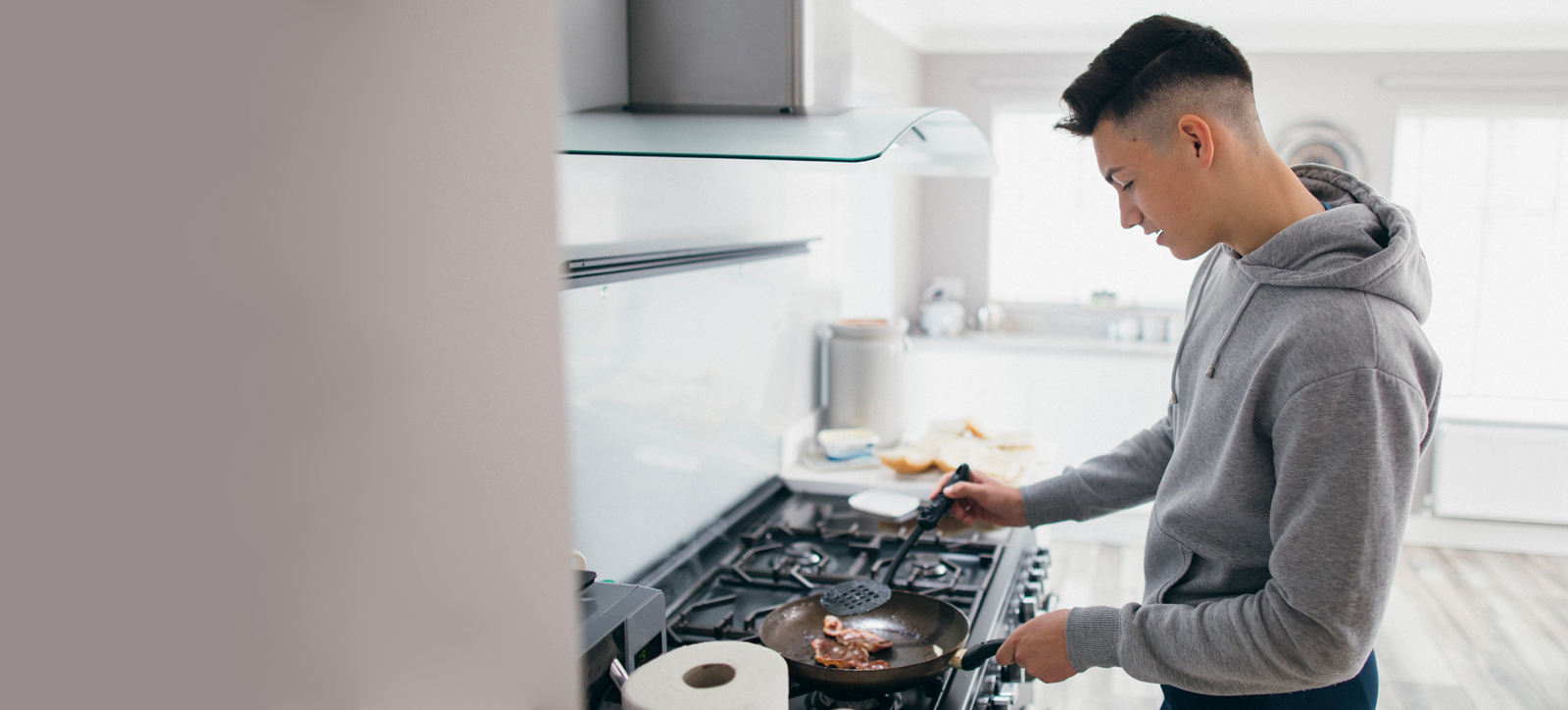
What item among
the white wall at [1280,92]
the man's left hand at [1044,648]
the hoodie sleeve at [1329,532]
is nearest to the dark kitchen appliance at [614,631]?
the man's left hand at [1044,648]

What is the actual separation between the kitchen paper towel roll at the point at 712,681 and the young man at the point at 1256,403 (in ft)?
1.28

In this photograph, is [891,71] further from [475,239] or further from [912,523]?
[475,239]

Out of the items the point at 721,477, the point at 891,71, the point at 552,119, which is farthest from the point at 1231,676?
the point at 891,71

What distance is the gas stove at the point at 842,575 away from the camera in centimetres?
140

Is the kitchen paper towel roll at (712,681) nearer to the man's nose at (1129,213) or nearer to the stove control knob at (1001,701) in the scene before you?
the stove control knob at (1001,701)

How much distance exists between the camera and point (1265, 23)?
4363mm

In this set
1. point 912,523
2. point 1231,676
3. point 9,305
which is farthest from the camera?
point 912,523

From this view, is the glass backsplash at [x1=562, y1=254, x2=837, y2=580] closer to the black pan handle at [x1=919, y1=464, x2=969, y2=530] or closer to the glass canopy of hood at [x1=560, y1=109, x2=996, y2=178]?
the glass canopy of hood at [x1=560, y1=109, x2=996, y2=178]

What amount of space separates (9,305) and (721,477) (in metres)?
1.99

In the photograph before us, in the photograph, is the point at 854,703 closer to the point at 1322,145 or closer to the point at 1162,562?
the point at 1162,562

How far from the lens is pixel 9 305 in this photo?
19 centimetres

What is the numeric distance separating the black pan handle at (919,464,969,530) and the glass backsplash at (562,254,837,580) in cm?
52

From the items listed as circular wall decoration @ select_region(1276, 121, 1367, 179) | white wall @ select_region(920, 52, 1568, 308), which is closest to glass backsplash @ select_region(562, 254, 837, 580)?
white wall @ select_region(920, 52, 1568, 308)

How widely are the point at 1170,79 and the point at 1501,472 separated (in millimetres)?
4325
